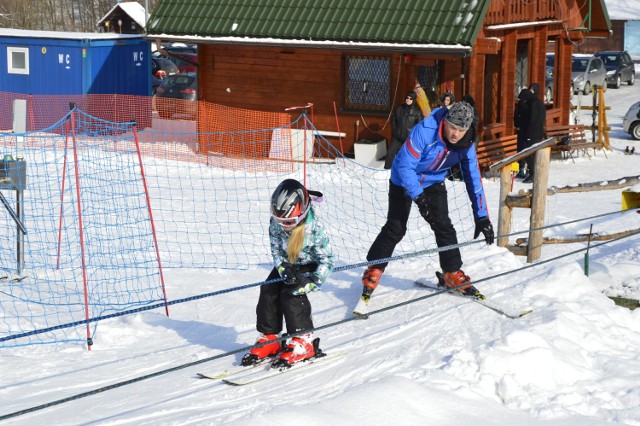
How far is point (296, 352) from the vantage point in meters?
7.16

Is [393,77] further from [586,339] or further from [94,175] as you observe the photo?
[586,339]

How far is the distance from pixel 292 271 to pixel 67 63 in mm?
17952

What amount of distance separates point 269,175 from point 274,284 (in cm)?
1080

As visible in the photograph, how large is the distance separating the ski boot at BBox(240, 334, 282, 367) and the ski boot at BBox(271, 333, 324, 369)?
122 mm

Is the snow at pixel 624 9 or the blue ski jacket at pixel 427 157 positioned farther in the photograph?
the snow at pixel 624 9

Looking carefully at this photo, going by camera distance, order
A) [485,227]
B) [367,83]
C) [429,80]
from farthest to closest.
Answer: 1. [367,83]
2. [429,80]
3. [485,227]

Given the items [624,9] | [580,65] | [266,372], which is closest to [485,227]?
[266,372]

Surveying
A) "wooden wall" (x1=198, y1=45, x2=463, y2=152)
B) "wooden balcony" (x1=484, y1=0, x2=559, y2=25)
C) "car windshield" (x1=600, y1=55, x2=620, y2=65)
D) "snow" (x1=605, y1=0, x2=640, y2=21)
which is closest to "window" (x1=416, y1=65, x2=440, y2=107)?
"wooden wall" (x1=198, y1=45, x2=463, y2=152)

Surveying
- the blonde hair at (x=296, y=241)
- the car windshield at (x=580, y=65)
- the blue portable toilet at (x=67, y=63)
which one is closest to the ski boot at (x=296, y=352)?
the blonde hair at (x=296, y=241)

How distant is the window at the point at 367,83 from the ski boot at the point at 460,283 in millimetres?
10692

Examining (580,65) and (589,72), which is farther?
(580,65)

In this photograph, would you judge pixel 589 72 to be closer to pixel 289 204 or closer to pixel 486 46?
pixel 486 46

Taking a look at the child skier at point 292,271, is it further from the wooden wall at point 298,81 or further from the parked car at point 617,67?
the parked car at point 617,67

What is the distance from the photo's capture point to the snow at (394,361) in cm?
637
